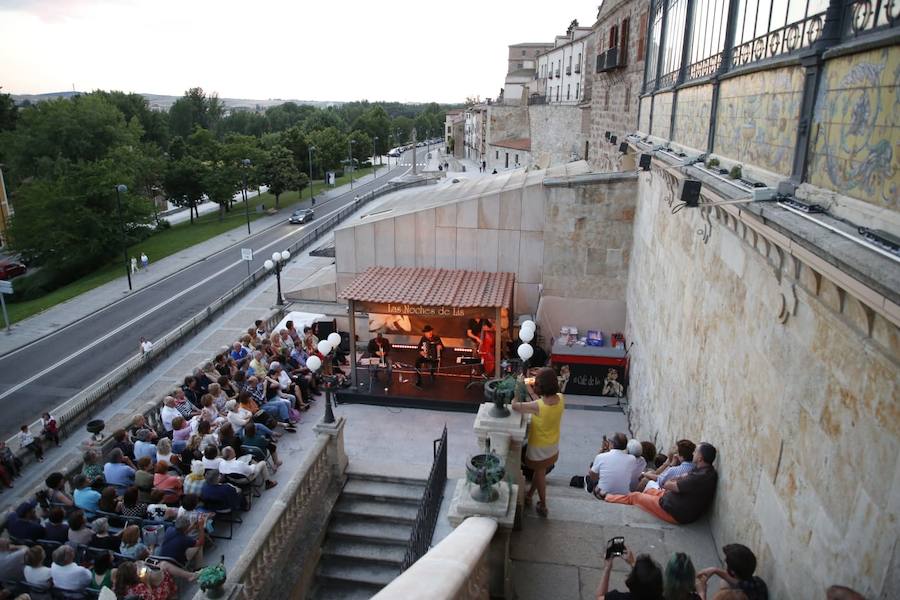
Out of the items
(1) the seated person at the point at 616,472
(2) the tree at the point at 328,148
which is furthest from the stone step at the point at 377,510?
(2) the tree at the point at 328,148

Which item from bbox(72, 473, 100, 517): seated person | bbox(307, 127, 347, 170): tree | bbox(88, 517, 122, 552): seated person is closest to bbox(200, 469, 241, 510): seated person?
bbox(88, 517, 122, 552): seated person

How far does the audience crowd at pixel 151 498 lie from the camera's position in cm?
755

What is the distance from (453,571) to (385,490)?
6.75 meters

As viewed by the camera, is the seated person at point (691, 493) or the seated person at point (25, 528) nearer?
the seated person at point (691, 493)

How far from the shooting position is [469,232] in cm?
1720

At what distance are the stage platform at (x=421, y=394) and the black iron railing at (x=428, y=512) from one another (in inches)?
164

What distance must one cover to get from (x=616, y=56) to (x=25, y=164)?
52929mm

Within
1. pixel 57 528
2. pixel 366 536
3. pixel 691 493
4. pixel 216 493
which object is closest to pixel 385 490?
pixel 366 536

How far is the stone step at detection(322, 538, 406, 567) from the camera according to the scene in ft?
31.6

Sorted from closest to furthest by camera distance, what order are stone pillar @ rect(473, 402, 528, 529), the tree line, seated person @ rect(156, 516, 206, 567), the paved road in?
stone pillar @ rect(473, 402, 528, 529) < seated person @ rect(156, 516, 206, 567) < the paved road < the tree line

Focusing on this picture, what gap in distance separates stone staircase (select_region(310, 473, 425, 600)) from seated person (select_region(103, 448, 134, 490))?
3300 millimetres

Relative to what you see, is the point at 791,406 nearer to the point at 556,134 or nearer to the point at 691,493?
the point at 691,493

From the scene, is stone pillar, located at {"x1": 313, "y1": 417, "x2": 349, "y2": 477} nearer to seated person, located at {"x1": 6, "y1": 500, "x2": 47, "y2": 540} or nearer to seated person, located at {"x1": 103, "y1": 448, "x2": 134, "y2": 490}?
seated person, located at {"x1": 103, "y1": 448, "x2": 134, "y2": 490}

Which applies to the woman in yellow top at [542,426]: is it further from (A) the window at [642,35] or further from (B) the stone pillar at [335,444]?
(A) the window at [642,35]
